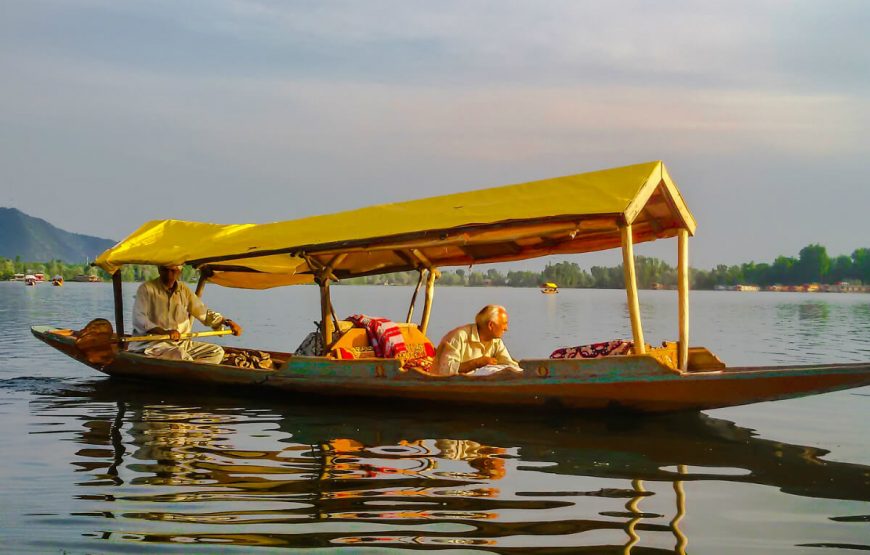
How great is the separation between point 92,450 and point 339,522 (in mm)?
3446

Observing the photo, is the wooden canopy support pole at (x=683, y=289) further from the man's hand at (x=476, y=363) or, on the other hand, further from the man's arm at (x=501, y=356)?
the man's hand at (x=476, y=363)

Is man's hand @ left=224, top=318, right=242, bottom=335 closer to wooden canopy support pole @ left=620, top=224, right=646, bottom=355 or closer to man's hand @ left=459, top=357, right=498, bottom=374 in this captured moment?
man's hand @ left=459, top=357, right=498, bottom=374

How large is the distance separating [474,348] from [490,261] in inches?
99.2

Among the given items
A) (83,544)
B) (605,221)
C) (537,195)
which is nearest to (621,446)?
(605,221)

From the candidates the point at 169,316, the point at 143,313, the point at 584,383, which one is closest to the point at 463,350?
the point at 584,383

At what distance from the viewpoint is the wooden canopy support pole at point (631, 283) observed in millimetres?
8320

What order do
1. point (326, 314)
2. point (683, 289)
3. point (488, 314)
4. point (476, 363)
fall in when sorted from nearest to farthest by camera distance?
point (488, 314)
point (476, 363)
point (683, 289)
point (326, 314)

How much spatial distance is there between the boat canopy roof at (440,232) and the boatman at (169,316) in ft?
1.13

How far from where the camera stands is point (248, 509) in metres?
5.79

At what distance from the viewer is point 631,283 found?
8445 millimetres

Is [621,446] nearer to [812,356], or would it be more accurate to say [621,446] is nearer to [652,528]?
[652,528]

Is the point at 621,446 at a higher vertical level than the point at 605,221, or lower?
lower

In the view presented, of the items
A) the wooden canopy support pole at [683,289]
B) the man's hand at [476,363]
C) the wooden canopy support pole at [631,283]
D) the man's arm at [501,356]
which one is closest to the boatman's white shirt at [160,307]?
the man's hand at [476,363]

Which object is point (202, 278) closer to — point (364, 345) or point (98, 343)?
point (98, 343)
